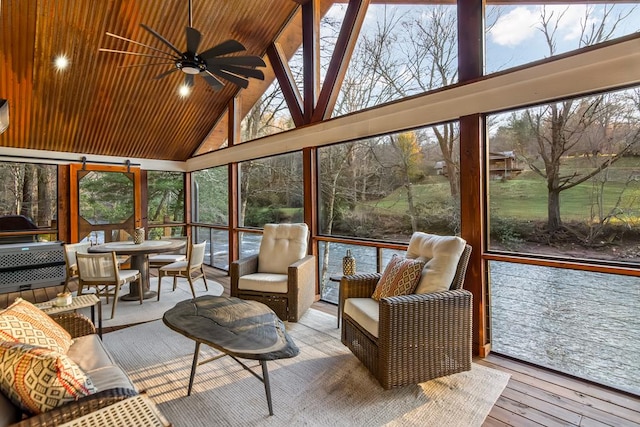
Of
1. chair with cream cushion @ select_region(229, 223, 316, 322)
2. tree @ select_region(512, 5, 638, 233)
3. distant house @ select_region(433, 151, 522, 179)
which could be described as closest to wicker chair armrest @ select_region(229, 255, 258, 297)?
chair with cream cushion @ select_region(229, 223, 316, 322)

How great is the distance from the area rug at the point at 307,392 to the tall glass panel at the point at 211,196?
3.81 meters

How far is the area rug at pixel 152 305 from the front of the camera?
3908 mm

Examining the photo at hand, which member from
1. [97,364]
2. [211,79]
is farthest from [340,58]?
[97,364]

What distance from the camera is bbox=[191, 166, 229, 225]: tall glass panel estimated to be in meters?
6.62

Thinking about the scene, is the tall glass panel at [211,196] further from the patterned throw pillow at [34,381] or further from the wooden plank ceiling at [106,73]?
the patterned throw pillow at [34,381]

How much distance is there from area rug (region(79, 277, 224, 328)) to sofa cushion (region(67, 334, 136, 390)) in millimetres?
1778

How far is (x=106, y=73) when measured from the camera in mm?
5000

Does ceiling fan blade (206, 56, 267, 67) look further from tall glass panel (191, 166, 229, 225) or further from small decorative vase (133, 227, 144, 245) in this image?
tall glass panel (191, 166, 229, 225)

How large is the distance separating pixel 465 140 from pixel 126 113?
18.5ft

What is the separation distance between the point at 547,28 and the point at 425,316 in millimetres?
2605

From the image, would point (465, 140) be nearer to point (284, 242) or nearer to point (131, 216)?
point (284, 242)

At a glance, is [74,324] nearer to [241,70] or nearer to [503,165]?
[241,70]

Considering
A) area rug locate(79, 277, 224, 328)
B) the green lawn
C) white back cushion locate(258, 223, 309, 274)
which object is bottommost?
area rug locate(79, 277, 224, 328)

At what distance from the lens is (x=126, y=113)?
582 centimetres
